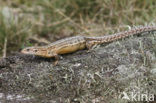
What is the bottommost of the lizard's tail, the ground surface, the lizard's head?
the ground surface

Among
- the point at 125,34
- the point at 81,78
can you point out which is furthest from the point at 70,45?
the point at 125,34

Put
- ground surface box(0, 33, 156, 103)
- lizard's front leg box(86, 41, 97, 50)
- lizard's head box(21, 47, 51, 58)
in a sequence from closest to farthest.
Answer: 1. ground surface box(0, 33, 156, 103)
2. lizard's head box(21, 47, 51, 58)
3. lizard's front leg box(86, 41, 97, 50)

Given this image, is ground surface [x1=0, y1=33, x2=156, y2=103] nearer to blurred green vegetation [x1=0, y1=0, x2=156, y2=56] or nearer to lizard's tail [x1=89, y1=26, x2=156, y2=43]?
lizard's tail [x1=89, y1=26, x2=156, y2=43]

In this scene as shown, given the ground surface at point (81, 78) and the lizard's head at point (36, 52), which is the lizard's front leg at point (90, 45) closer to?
the ground surface at point (81, 78)

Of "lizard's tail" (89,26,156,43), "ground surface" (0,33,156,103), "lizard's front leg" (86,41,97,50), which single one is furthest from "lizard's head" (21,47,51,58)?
"lizard's tail" (89,26,156,43)

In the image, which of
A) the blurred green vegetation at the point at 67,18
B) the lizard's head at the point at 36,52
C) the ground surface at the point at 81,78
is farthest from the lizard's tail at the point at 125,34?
the blurred green vegetation at the point at 67,18
